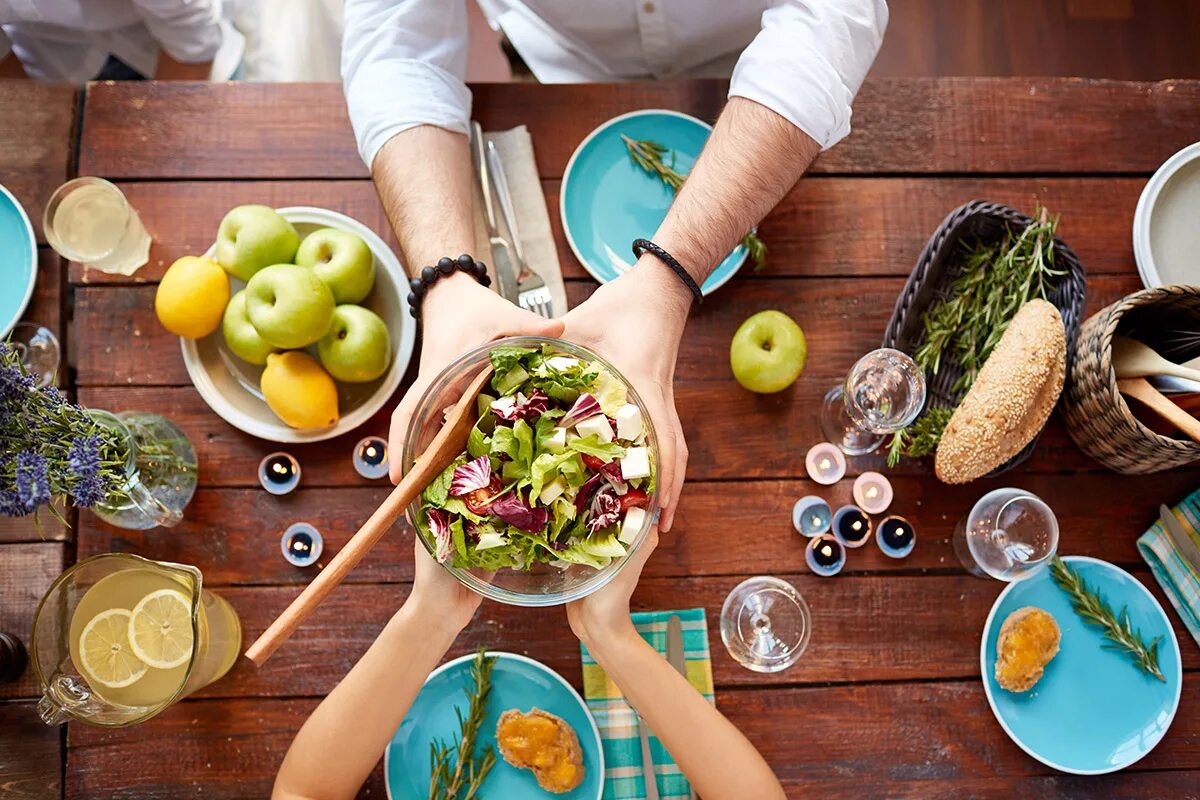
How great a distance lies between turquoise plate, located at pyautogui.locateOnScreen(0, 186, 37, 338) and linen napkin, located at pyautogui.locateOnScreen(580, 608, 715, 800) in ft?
4.01

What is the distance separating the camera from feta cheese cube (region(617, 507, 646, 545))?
1.04 m

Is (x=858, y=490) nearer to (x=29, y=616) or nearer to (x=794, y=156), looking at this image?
(x=794, y=156)

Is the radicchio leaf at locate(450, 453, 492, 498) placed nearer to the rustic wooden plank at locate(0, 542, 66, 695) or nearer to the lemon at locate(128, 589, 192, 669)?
the lemon at locate(128, 589, 192, 669)

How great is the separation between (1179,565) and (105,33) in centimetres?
256

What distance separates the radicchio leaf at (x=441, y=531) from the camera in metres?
1.05

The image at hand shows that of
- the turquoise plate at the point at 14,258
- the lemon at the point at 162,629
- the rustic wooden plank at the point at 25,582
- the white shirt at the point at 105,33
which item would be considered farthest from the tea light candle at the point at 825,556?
the white shirt at the point at 105,33

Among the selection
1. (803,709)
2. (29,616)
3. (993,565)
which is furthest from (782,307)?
(29,616)

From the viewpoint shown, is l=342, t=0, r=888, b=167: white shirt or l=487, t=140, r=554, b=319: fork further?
l=487, t=140, r=554, b=319: fork

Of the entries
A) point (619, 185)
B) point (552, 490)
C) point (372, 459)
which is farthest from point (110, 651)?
point (619, 185)

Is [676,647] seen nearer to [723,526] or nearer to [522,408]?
[723,526]

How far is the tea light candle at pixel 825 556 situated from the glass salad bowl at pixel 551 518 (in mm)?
570

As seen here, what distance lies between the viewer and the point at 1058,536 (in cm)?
153

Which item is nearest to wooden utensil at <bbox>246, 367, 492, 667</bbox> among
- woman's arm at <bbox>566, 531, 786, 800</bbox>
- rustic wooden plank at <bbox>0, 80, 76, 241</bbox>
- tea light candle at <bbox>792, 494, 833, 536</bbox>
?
woman's arm at <bbox>566, 531, 786, 800</bbox>

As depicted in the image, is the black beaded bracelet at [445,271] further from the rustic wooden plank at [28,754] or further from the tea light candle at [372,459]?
the rustic wooden plank at [28,754]
